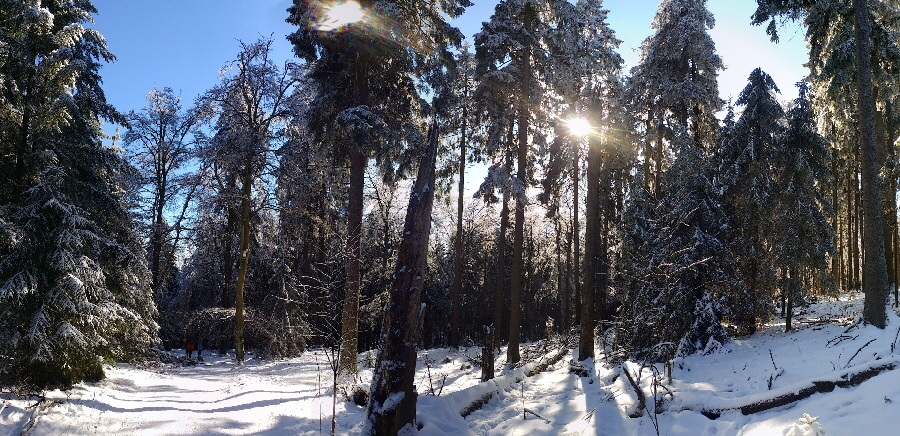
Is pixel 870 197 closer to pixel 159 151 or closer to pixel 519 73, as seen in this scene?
pixel 519 73

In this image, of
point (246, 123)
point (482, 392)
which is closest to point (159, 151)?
point (246, 123)

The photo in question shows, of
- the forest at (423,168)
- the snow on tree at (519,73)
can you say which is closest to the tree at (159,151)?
the forest at (423,168)

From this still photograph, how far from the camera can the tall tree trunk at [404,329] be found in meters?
6.12

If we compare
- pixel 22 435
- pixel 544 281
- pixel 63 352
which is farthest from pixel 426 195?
pixel 544 281

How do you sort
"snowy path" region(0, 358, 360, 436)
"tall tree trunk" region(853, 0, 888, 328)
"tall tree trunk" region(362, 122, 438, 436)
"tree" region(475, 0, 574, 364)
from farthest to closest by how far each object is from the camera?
"tree" region(475, 0, 574, 364) → "tall tree trunk" region(853, 0, 888, 328) → "snowy path" region(0, 358, 360, 436) → "tall tree trunk" region(362, 122, 438, 436)

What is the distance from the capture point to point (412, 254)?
668 cm

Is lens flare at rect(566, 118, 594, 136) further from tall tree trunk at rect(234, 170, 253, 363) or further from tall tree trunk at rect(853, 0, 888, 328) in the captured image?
tall tree trunk at rect(234, 170, 253, 363)

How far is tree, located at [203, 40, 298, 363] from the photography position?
15797mm

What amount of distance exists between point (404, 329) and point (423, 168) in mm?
2330

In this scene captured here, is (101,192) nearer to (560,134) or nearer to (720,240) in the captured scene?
(560,134)

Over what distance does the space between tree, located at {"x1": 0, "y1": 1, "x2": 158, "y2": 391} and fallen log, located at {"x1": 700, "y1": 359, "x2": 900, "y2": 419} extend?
34.9 ft

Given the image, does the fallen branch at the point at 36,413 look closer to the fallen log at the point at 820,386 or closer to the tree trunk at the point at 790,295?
the fallen log at the point at 820,386

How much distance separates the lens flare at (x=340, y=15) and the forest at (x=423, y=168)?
4cm

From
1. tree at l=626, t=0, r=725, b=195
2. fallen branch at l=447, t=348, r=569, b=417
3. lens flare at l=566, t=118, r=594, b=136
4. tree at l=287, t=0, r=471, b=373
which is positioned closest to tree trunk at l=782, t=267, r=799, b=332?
tree at l=626, t=0, r=725, b=195
